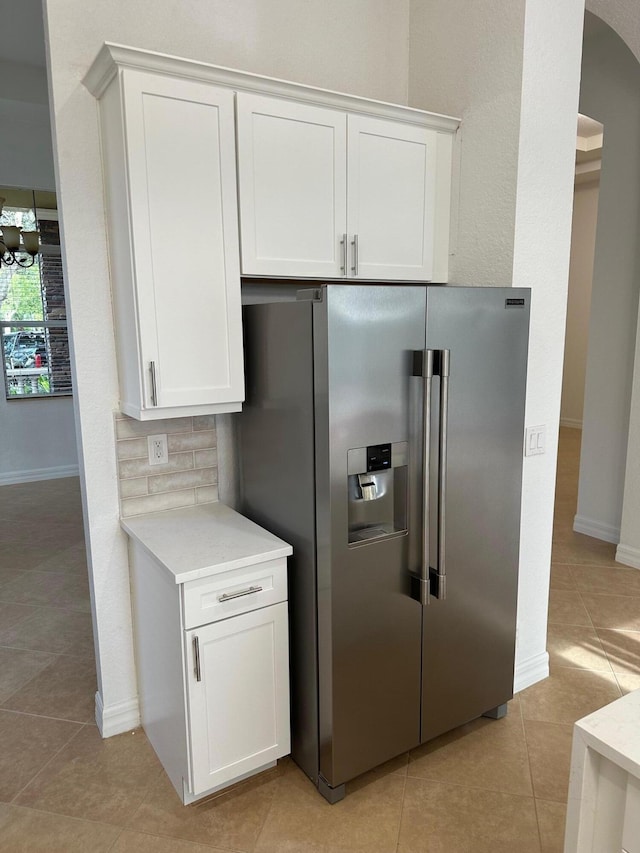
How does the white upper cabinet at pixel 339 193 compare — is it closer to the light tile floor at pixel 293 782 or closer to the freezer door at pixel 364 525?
the freezer door at pixel 364 525

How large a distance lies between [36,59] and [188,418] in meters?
3.80

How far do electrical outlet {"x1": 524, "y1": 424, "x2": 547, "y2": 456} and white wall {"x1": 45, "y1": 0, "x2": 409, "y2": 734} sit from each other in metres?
1.25

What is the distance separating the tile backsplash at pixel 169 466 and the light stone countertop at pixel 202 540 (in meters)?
0.05

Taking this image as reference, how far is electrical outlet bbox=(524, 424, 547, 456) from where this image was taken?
253 cm

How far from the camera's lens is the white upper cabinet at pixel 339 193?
7.00 feet

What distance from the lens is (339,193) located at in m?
2.31

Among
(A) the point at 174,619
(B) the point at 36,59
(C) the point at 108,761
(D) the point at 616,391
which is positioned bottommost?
(C) the point at 108,761

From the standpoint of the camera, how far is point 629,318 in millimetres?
4039

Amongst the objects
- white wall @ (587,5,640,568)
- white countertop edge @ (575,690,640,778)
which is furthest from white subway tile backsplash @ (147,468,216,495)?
white wall @ (587,5,640,568)

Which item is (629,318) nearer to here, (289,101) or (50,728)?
(289,101)

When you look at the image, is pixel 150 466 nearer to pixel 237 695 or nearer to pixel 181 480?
pixel 181 480

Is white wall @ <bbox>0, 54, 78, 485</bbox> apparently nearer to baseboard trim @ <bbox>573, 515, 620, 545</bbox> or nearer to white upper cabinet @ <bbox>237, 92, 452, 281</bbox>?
white upper cabinet @ <bbox>237, 92, 452, 281</bbox>

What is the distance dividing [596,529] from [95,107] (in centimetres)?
392

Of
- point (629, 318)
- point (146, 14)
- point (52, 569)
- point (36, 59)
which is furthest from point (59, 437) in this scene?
point (629, 318)
